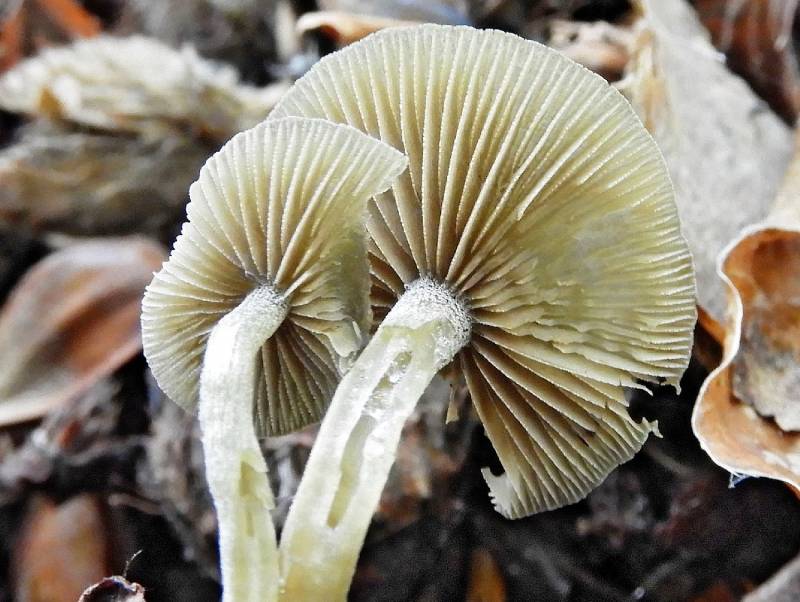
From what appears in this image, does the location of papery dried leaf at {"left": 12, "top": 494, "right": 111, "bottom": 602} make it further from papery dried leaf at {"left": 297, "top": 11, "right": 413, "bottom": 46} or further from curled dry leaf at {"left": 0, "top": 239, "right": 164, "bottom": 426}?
papery dried leaf at {"left": 297, "top": 11, "right": 413, "bottom": 46}

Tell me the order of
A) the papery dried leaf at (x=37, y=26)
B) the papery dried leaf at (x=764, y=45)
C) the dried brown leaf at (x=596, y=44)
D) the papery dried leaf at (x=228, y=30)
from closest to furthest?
1. the dried brown leaf at (x=596, y=44)
2. the papery dried leaf at (x=764, y=45)
3. the papery dried leaf at (x=228, y=30)
4. the papery dried leaf at (x=37, y=26)

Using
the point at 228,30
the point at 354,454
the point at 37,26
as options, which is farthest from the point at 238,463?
the point at 37,26

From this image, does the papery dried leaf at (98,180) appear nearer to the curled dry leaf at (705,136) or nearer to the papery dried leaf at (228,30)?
the papery dried leaf at (228,30)

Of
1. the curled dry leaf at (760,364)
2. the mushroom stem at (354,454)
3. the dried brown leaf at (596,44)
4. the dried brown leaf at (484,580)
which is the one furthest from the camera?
the dried brown leaf at (596,44)

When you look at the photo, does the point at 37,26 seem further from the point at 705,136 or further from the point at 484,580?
the point at 484,580

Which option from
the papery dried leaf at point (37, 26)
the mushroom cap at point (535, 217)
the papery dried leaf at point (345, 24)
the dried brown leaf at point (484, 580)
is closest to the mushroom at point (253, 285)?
the mushroom cap at point (535, 217)

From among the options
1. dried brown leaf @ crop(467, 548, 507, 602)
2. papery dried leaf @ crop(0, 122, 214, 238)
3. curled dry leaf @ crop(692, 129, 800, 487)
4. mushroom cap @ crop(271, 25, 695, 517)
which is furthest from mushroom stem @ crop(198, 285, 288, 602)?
papery dried leaf @ crop(0, 122, 214, 238)
